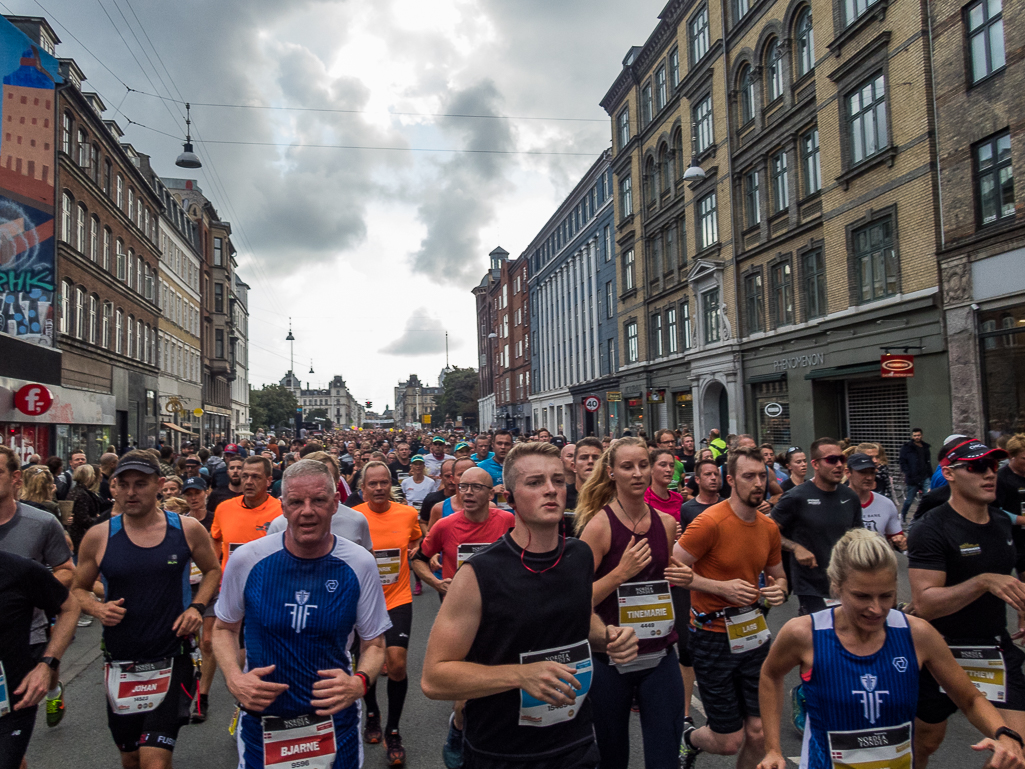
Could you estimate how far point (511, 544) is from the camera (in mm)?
2842

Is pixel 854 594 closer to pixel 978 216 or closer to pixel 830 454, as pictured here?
pixel 830 454

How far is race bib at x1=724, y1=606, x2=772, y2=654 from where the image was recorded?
442cm

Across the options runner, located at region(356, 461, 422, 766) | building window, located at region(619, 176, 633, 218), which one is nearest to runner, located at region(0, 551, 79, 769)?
runner, located at region(356, 461, 422, 766)

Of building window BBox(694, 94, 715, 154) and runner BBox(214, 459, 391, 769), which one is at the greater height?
building window BBox(694, 94, 715, 154)

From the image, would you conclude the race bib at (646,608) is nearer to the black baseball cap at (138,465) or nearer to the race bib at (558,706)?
the race bib at (558,706)

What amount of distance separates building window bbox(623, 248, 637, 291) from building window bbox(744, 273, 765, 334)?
12.1 m

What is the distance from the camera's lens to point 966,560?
395cm

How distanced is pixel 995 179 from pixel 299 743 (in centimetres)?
1770

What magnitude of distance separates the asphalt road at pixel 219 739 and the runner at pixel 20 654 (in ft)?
5.82

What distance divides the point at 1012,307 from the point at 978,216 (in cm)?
221

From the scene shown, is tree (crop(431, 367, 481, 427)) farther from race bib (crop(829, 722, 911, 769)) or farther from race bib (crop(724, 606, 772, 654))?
race bib (crop(829, 722, 911, 769))

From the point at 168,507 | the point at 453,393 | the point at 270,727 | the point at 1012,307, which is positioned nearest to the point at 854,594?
the point at 270,727

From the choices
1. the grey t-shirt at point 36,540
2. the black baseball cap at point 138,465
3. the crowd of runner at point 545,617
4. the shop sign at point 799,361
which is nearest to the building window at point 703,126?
the shop sign at point 799,361

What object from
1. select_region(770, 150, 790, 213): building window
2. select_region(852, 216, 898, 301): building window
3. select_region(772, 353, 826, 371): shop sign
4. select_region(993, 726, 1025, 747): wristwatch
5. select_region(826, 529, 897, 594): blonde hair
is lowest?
select_region(993, 726, 1025, 747): wristwatch
